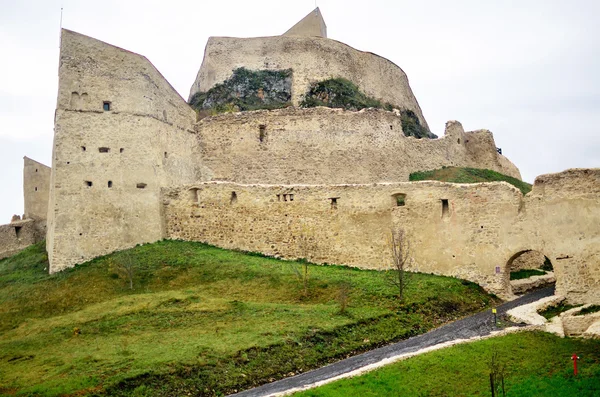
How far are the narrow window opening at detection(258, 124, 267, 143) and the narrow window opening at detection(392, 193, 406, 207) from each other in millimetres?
11790

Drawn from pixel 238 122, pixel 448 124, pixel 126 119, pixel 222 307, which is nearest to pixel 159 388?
pixel 222 307

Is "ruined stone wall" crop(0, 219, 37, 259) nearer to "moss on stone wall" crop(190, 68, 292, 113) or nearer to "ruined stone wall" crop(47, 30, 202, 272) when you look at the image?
"ruined stone wall" crop(47, 30, 202, 272)

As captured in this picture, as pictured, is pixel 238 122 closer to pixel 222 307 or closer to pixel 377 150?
pixel 377 150

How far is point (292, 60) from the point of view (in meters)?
46.9

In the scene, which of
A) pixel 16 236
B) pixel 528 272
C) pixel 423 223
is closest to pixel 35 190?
pixel 16 236

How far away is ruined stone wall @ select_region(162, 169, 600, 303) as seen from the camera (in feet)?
77.8

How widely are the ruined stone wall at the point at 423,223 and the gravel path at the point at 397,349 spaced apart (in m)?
2.16

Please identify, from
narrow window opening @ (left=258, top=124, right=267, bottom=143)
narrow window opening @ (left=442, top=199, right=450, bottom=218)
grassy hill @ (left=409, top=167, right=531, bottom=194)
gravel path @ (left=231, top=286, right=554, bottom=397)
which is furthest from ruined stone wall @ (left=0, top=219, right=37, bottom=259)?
gravel path @ (left=231, top=286, right=554, bottom=397)

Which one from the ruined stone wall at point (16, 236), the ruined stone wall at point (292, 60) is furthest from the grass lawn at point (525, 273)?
the ruined stone wall at point (16, 236)

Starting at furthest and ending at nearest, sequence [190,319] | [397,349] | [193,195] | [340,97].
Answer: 1. [340,97]
2. [193,195]
3. [190,319]
4. [397,349]

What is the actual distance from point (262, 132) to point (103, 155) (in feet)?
35.2

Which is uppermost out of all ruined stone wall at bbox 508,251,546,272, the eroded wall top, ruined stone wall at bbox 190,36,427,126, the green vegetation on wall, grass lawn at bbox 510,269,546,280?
the eroded wall top

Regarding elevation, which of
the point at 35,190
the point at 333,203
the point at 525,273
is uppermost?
the point at 35,190

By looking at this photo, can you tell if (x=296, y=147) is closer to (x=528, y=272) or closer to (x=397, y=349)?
(x=528, y=272)
